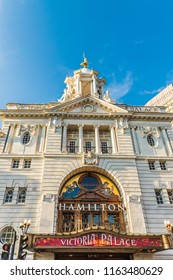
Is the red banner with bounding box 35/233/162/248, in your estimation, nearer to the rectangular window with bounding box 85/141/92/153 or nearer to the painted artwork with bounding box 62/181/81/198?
the painted artwork with bounding box 62/181/81/198

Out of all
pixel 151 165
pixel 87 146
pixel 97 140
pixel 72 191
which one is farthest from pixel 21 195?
pixel 151 165

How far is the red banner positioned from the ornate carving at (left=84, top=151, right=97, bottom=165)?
27.0 ft

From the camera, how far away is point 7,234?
60.5 feet

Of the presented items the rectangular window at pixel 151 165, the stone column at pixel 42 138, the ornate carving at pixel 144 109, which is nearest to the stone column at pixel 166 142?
the rectangular window at pixel 151 165

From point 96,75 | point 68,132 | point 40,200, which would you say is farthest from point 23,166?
point 96,75

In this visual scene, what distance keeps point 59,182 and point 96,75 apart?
21.7m

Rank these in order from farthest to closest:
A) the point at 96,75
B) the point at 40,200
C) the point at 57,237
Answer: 1. the point at 96,75
2. the point at 40,200
3. the point at 57,237

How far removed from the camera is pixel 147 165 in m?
23.2

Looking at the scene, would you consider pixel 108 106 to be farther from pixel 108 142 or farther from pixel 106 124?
pixel 108 142

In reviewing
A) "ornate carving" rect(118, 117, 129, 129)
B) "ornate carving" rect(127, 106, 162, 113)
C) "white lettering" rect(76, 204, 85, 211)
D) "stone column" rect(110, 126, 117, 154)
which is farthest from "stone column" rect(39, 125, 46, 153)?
"ornate carving" rect(127, 106, 162, 113)

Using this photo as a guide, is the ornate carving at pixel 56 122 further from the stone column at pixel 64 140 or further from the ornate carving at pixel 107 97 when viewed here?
the ornate carving at pixel 107 97

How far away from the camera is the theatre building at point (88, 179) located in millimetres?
16047

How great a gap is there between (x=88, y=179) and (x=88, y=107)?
395 inches
